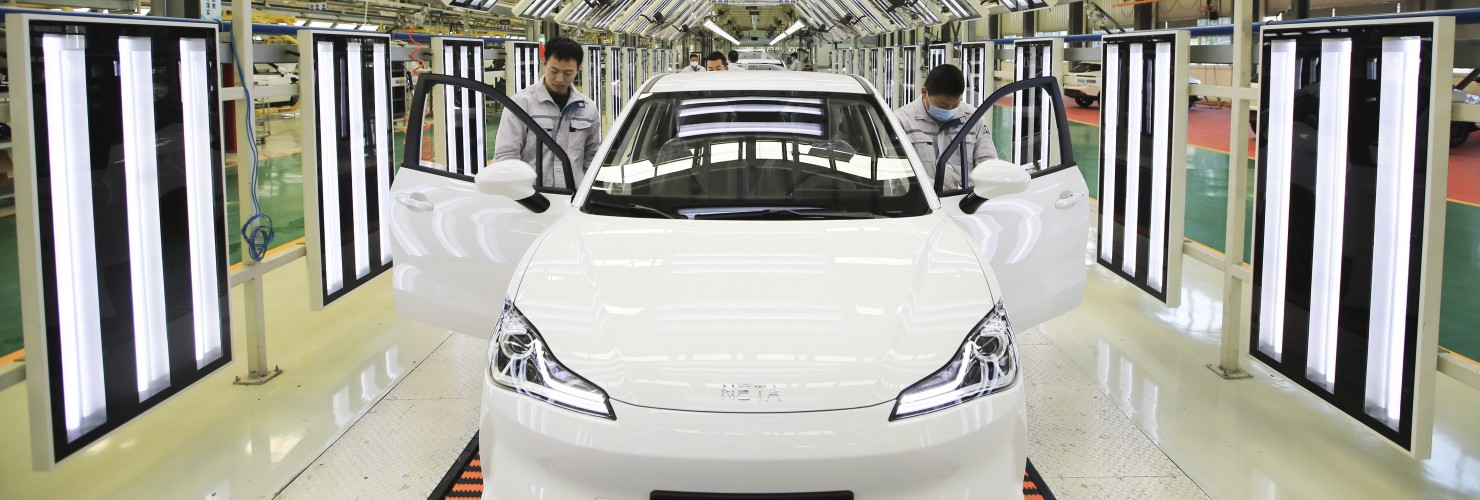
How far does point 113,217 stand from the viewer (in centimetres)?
275

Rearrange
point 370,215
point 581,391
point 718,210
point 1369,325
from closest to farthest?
point 581,391
point 718,210
point 1369,325
point 370,215

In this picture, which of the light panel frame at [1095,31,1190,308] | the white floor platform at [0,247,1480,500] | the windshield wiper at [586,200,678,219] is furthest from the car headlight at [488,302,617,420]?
the light panel frame at [1095,31,1190,308]

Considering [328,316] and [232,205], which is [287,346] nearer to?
[328,316]

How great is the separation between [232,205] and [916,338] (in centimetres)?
814

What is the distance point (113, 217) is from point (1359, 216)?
3608mm

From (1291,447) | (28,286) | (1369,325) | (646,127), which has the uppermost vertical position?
(646,127)

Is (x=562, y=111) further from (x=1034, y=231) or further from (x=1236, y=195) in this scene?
(x=1236, y=195)

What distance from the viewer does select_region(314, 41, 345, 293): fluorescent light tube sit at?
4.03m

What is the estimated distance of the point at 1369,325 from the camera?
2873mm

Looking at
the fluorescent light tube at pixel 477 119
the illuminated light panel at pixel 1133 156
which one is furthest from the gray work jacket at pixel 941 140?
the fluorescent light tube at pixel 477 119

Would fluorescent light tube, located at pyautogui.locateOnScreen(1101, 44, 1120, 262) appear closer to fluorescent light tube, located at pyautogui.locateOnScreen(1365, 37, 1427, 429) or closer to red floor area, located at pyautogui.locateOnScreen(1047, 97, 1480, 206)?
red floor area, located at pyautogui.locateOnScreen(1047, 97, 1480, 206)

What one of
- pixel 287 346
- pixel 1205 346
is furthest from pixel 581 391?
pixel 1205 346

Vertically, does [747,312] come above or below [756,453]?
above

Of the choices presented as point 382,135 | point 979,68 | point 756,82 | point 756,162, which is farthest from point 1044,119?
point 382,135
